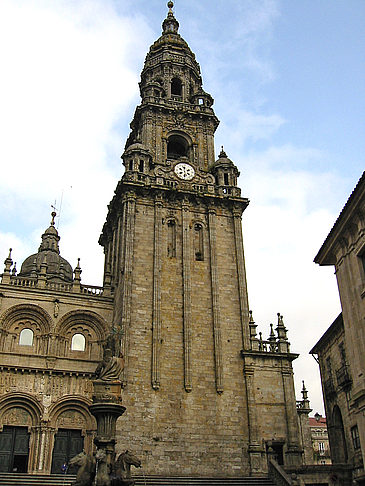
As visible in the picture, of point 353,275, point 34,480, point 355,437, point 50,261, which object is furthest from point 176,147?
point 353,275

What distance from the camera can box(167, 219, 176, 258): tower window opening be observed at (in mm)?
34725

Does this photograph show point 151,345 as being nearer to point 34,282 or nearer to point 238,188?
point 34,282

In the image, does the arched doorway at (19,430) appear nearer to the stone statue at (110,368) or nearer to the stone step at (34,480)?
the stone step at (34,480)

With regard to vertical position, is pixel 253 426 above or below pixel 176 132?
below

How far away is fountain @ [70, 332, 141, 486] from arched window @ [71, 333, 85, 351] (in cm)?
1523

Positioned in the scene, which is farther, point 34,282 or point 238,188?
point 238,188

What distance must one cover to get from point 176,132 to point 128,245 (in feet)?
38.6

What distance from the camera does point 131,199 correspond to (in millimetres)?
35000

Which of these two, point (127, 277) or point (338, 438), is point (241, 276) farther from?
point (338, 438)

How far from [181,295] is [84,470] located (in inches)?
707

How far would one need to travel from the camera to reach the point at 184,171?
3838cm

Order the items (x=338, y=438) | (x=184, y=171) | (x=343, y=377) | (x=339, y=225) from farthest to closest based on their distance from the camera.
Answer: (x=184, y=171), (x=338, y=438), (x=343, y=377), (x=339, y=225)

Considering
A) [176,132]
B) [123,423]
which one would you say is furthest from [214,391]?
[176,132]

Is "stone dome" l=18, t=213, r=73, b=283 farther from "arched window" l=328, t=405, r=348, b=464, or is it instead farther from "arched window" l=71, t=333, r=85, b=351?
"arched window" l=328, t=405, r=348, b=464
